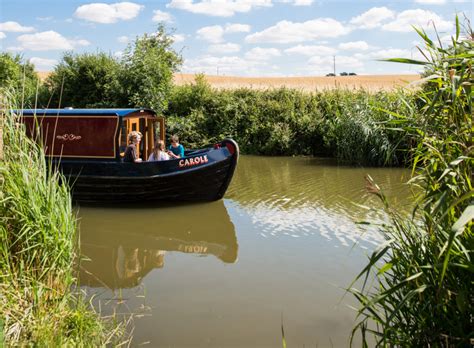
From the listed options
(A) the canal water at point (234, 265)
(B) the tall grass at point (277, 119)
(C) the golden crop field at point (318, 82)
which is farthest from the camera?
(C) the golden crop field at point (318, 82)

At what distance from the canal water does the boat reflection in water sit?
0.6 inches

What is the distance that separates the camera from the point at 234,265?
22.4ft

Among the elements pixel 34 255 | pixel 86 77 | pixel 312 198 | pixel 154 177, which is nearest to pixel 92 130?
pixel 154 177

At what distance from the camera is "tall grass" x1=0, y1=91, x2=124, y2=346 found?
3971mm

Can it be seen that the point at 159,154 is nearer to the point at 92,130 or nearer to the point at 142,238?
the point at 92,130

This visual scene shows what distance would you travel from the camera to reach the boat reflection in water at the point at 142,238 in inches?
261

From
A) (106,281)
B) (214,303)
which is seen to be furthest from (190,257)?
(214,303)

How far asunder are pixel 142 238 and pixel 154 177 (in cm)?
200

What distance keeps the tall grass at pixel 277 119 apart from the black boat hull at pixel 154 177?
6.87 meters

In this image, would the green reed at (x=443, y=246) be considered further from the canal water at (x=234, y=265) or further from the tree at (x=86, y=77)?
the tree at (x=86, y=77)

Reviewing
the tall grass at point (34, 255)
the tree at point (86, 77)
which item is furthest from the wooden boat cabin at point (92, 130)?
the tree at point (86, 77)

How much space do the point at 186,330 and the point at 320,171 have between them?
416 inches

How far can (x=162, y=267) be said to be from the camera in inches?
267

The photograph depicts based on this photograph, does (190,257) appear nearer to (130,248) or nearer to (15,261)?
(130,248)
